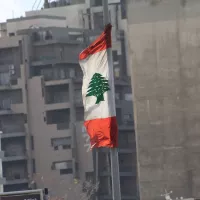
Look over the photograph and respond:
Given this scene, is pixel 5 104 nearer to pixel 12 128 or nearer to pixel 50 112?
pixel 12 128

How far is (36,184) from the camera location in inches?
3506

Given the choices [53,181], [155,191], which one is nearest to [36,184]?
[53,181]

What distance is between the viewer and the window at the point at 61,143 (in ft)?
295

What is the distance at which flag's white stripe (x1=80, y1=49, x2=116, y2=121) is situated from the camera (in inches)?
635

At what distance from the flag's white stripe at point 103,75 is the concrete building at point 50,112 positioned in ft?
233

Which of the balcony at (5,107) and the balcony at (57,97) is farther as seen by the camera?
the balcony at (5,107)

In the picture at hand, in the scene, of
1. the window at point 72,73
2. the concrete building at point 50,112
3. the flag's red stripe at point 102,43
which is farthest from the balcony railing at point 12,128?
the flag's red stripe at point 102,43

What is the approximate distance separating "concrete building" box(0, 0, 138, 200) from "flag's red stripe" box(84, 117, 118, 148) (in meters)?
71.0

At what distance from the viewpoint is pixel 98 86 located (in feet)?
53.3

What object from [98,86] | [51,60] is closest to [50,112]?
[51,60]

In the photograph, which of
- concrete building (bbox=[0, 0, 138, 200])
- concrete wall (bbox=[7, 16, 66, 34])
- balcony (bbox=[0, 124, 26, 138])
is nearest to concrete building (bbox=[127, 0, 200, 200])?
concrete building (bbox=[0, 0, 138, 200])

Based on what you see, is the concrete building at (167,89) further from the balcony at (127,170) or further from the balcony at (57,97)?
the balcony at (57,97)

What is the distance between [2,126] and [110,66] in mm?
76637

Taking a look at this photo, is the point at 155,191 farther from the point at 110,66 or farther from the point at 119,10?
the point at 119,10
